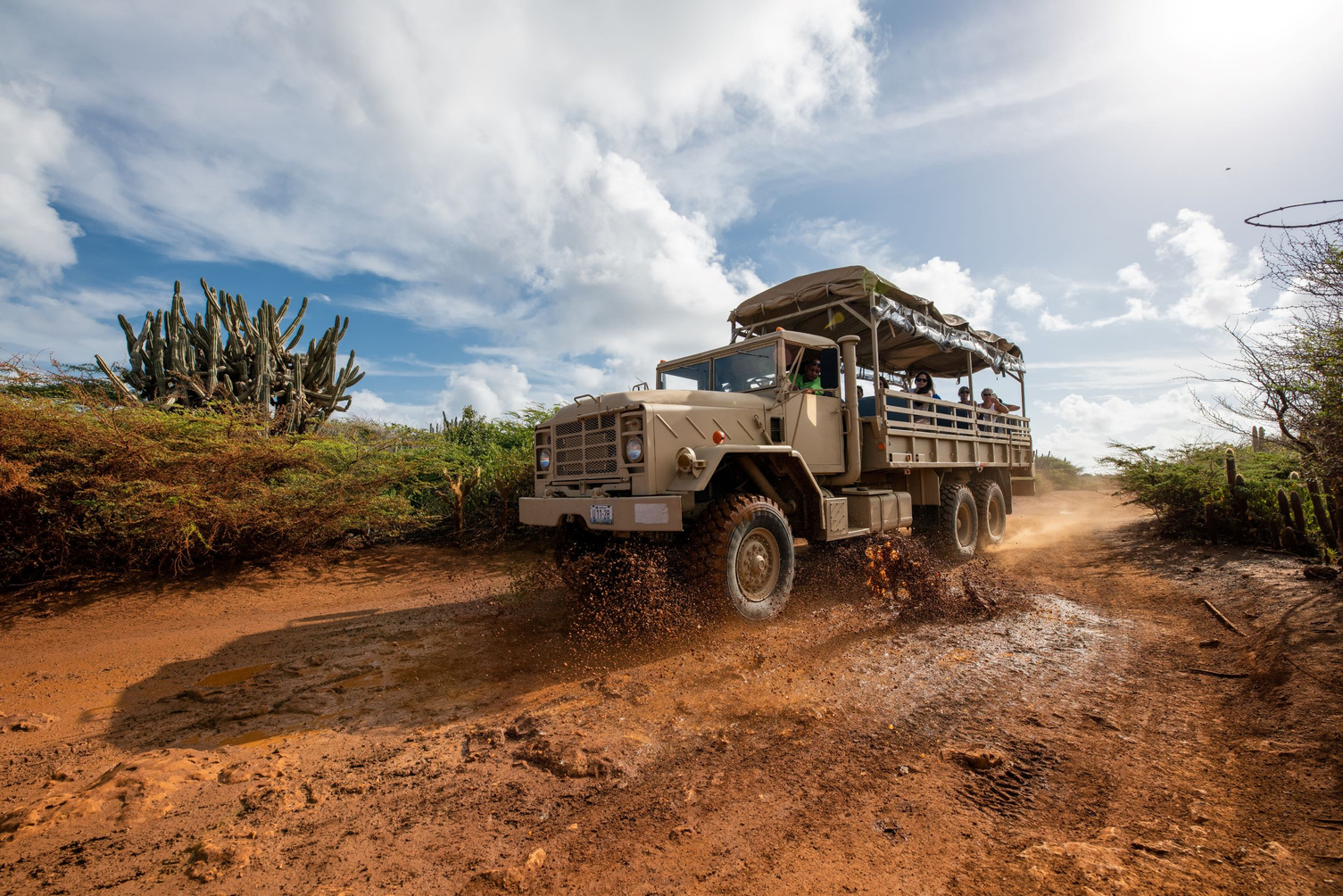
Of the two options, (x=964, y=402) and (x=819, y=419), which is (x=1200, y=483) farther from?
(x=819, y=419)

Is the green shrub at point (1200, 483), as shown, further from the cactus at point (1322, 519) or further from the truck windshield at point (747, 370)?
the truck windshield at point (747, 370)

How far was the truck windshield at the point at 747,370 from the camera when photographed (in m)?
6.00

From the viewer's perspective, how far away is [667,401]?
5.07m

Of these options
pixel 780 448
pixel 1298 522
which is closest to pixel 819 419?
pixel 780 448

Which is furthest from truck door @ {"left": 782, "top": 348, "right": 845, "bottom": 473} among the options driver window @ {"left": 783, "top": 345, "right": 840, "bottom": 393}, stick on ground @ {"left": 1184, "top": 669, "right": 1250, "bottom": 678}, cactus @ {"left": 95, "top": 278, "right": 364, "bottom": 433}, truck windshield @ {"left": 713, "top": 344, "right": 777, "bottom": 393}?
cactus @ {"left": 95, "top": 278, "right": 364, "bottom": 433}

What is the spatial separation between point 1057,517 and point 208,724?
15823mm

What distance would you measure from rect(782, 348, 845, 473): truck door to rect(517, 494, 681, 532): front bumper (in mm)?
1924

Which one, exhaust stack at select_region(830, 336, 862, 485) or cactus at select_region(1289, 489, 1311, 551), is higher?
exhaust stack at select_region(830, 336, 862, 485)

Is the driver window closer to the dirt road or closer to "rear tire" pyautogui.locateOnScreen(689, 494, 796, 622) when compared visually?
"rear tire" pyautogui.locateOnScreen(689, 494, 796, 622)

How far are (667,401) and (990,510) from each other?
7030 millimetres

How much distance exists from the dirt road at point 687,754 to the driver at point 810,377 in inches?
86.7

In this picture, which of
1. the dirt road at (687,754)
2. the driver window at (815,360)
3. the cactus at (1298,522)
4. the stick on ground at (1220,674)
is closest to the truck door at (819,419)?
the driver window at (815,360)

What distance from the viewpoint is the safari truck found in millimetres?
4758

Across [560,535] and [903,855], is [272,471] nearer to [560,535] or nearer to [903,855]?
[560,535]
